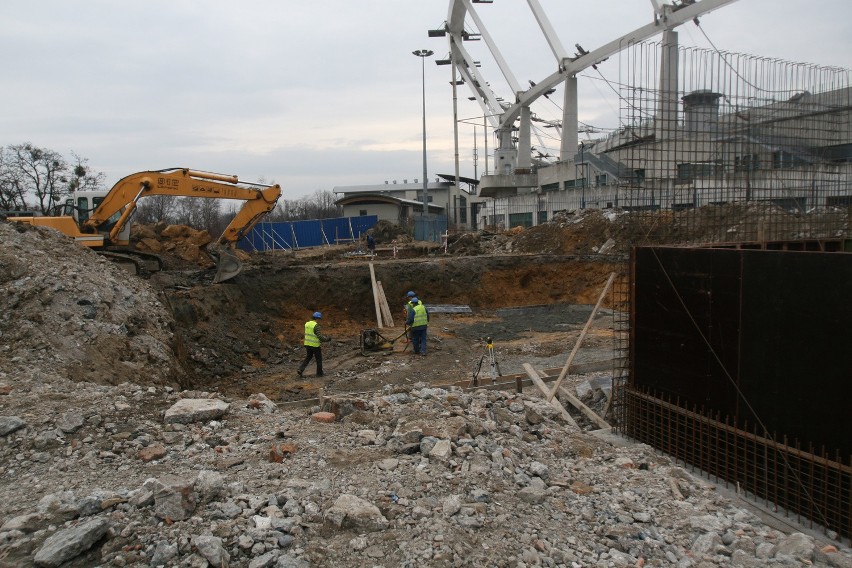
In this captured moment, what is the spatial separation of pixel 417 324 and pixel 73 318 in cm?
666

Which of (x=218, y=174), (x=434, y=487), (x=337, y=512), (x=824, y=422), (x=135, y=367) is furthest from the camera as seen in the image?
(x=218, y=174)

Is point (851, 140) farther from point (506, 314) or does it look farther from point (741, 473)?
point (741, 473)

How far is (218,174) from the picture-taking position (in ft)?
50.8

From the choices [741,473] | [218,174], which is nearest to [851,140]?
[741,473]

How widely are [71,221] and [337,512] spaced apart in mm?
13051

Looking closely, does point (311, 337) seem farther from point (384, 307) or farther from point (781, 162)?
point (781, 162)

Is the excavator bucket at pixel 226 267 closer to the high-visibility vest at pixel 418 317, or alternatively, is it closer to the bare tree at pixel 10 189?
the high-visibility vest at pixel 418 317

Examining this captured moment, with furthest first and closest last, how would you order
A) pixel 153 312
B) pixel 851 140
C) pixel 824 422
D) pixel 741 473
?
pixel 851 140
pixel 153 312
pixel 741 473
pixel 824 422

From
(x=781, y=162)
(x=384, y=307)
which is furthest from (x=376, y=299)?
(x=781, y=162)

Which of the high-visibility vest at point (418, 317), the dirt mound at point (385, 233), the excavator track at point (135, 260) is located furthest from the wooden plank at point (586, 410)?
the dirt mound at point (385, 233)

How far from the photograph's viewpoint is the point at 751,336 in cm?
577

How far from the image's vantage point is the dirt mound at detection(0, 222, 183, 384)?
8.16m

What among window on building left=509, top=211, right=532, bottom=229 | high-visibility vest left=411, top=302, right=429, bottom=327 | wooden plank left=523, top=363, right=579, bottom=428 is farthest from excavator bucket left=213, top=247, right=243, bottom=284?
window on building left=509, top=211, right=532, bottom=229

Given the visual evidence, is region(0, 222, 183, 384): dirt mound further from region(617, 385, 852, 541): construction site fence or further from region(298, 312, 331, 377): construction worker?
region(617, 385, 852, 541): construction site fence
